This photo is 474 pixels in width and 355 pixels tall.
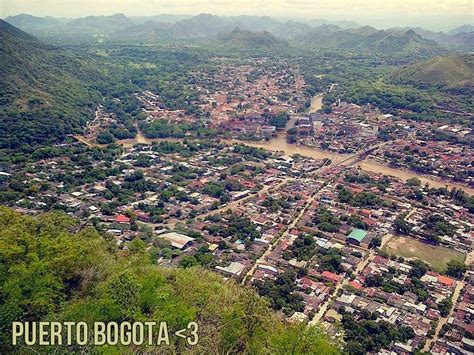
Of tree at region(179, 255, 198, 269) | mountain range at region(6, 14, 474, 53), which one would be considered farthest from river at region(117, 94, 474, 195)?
mountain range at region(6, 14, 474, 53)

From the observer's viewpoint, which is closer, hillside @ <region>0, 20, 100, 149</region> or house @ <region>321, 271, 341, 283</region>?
house @ <region>321, 271, 341, 283</region>

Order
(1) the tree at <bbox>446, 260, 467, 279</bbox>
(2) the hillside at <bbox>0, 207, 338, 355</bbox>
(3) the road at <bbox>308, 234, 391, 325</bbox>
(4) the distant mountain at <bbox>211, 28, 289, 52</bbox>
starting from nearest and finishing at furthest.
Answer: (2) the hillside at <bbox>0, 207, 338, 355</bbox>
(3) the road at <bbox>308, 234, 391, 325</bbox>
(1) the tree at <bbox>446, 260, 467, 279</bbox>
(4) the distant mountain at <bbox>211, 28, 289, 52</bbox>

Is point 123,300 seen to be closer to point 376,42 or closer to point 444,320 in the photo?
point 444,320

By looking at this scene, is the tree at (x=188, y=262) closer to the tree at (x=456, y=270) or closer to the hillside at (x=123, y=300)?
the hillside at (x=123, y=300)

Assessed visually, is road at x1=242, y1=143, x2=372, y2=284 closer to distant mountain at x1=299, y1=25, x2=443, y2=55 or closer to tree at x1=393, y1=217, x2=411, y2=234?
tree at x1=393, y1=217, x2=411, y2=234

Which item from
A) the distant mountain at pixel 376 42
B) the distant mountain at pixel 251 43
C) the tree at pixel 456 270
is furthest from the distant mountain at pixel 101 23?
the tree at pixel 456 270

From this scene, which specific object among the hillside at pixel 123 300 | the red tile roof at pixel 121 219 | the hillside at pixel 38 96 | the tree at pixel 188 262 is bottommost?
the red tile roof at pixel 121 219

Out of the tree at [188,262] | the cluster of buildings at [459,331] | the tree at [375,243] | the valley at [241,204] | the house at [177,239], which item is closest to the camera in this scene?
the valley at [241,204]
